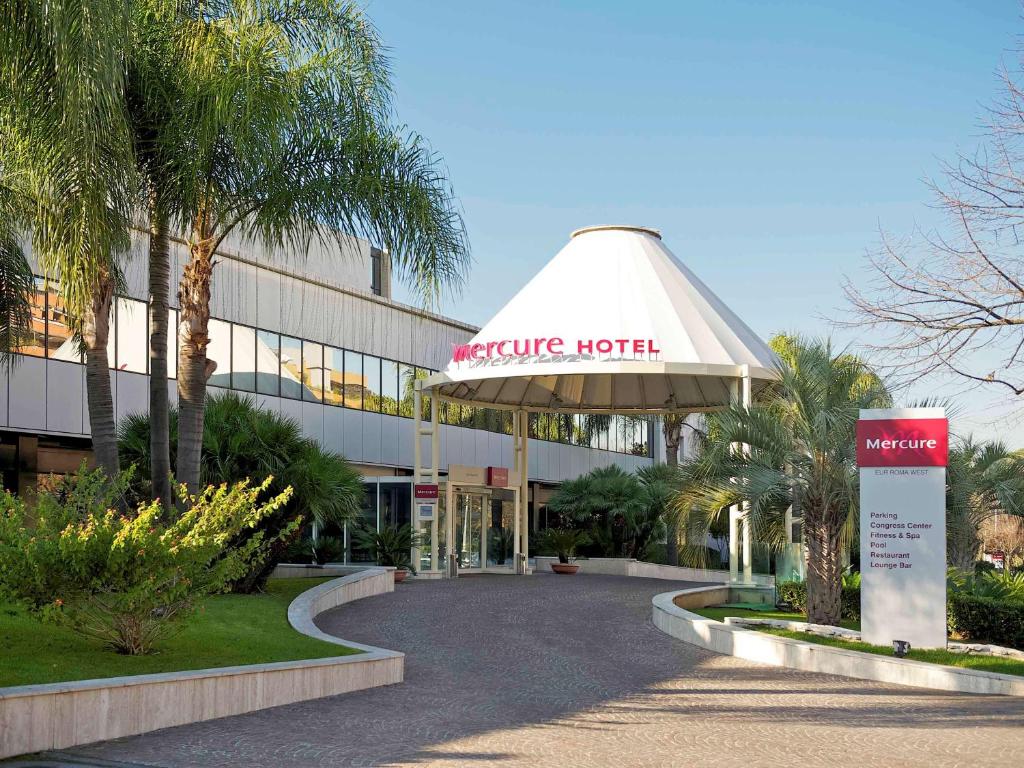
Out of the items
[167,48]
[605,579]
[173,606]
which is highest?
[167,48]

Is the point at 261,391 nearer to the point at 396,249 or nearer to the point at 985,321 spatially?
the point at 396,249

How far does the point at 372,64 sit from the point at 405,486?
18.4 meters

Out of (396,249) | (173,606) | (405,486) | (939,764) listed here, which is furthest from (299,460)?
(939,764)

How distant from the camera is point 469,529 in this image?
34.8m

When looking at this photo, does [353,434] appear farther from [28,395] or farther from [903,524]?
[903,524]

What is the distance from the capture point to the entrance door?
3447 cm

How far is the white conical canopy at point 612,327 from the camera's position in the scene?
87.1 feet

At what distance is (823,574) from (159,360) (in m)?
10.3

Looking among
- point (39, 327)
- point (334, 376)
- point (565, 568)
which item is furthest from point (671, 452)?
point (39, 327)

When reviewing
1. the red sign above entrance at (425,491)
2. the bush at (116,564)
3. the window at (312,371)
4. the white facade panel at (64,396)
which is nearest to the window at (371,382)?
the window at (312,371)

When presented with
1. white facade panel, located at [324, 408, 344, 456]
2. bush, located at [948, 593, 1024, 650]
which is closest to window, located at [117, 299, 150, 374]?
white facade panel, located at [324, 408, 344, 456]

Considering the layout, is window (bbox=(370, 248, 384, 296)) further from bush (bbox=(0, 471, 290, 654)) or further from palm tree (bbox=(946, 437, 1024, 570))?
bush (bbox=(0, 471, 290, 654))

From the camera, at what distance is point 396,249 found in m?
18.2

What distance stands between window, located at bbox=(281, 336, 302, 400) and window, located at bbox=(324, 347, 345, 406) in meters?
1.31
